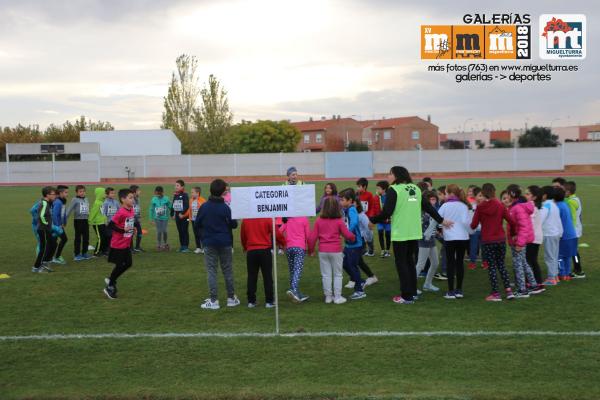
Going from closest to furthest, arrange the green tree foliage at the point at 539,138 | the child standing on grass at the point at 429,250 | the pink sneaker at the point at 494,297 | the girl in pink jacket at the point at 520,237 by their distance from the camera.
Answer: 1. the pink sneaker at the point at 494,297
2. the girl in pink jacket at the point at 520,237
3. the child standing on grass at the point at 429,250
4. the green tree foliage at the point at 539,138

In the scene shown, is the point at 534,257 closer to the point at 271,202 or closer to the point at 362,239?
the point at 362,239

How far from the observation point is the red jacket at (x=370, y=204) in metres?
13.3

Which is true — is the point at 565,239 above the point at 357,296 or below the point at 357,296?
above

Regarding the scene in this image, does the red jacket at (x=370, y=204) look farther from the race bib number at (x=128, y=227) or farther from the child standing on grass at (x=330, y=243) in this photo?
the race bib number at (x=128, y=227)

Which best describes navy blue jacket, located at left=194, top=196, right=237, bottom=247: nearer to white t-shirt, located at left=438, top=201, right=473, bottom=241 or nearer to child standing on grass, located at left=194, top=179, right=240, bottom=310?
child standing on grass, located at left=194, top=179, right=240, bottom=310

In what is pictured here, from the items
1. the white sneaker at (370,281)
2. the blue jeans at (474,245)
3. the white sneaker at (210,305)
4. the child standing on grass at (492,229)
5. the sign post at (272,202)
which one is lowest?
the white sneaker at (210,305)

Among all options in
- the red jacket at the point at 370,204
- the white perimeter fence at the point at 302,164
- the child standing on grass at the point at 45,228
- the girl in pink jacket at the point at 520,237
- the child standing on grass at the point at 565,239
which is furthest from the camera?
the white perimeter fence at the point at 302,164

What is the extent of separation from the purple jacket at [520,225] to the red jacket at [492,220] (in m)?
0.32

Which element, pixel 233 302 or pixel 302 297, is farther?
pixel 302 297

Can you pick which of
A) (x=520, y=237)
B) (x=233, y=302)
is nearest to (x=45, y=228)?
(x=233, y=302)

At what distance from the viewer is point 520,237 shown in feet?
29.4

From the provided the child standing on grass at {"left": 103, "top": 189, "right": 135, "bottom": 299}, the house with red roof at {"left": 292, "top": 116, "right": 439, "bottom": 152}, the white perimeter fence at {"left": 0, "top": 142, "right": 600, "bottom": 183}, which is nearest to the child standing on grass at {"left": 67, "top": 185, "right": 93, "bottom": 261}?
the child standing on grass at {"left": 103, "top": 189, "right": 135, "bottom": 299}

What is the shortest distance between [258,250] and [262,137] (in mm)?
73306

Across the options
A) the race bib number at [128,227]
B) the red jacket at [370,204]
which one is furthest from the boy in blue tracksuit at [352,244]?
the red jacket at [370,204]
